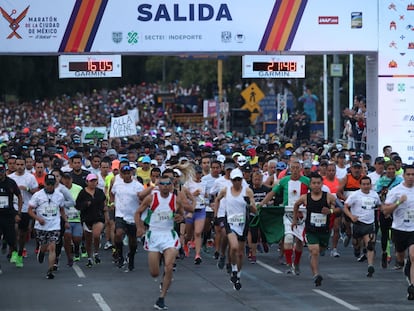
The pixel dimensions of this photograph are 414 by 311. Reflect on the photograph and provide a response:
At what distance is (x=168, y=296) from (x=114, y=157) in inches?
444

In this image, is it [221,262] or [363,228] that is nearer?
[363,228]

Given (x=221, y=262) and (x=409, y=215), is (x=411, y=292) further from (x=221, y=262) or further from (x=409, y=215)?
(x=221, y=262)

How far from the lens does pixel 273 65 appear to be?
30.6 metres

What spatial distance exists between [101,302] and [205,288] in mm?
2113

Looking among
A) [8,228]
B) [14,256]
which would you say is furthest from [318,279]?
[14,256]

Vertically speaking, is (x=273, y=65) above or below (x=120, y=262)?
above

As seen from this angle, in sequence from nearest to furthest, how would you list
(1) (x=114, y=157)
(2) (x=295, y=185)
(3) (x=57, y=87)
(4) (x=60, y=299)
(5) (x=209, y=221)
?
(4) (x=60, y=299), (2) (x=295, y=185), (5) (x=209, y=221), (1) (x=114, y=157), (3) (x=57, y=87)

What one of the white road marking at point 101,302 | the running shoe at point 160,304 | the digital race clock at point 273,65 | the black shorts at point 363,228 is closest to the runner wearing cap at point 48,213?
the white road marking at point 101,302

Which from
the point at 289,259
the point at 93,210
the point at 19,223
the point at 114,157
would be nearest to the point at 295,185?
the point at 289,259

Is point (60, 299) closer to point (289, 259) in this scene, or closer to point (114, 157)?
point (289, 259)

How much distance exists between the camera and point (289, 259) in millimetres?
20250

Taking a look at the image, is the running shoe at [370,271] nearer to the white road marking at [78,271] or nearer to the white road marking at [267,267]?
the white road marking at [267,267]

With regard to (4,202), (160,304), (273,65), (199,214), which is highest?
(273,65)

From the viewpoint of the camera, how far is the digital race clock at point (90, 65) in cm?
3017
